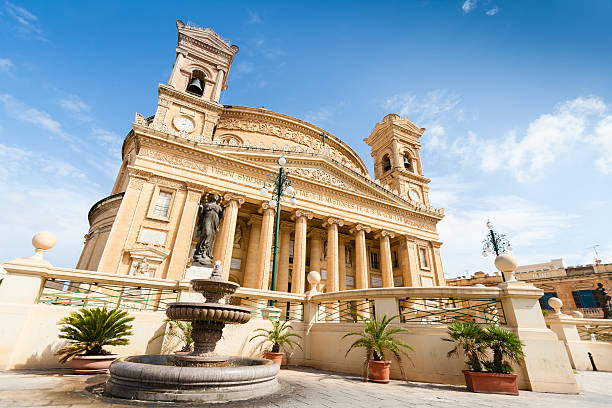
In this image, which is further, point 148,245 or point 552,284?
point 552,284

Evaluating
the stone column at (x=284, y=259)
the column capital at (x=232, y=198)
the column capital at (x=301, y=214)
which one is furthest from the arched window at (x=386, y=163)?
the column capital at (x=232, y=198)

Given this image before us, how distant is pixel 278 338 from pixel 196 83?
77.1 feet

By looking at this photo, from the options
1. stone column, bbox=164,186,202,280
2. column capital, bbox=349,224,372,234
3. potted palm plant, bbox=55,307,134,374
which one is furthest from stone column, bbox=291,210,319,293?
potted palm plant, bbox=55,307,134,374

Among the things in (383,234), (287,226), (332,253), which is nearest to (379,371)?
(332,253)

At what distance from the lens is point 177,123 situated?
2223 cm

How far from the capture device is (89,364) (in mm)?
6543

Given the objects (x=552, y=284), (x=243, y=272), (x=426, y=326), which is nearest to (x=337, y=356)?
(x=426, y=326)

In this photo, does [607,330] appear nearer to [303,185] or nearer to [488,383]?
[488,383]

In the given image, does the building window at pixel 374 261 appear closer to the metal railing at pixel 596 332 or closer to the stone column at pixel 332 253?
the stone column at pixel 332 253

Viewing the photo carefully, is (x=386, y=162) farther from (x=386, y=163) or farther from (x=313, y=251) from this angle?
(x=313, y=251)

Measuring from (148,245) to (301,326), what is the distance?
1124 centimetres

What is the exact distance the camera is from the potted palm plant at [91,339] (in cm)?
656

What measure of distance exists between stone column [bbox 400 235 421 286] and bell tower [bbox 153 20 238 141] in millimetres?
19555

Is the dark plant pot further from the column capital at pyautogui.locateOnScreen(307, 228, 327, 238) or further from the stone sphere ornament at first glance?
the column capital at pyautogui.locateOnScreen(307, 228, 327, 238)
